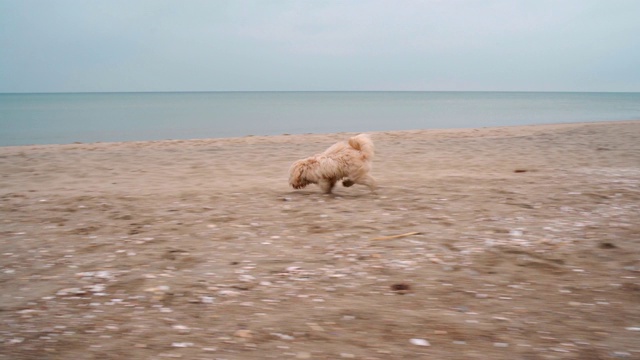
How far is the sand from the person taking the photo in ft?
11.5

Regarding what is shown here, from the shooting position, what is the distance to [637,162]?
1130cm

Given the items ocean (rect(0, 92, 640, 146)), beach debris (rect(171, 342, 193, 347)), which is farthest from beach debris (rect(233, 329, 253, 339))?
ocean (rect(0, 92, 640, 146))

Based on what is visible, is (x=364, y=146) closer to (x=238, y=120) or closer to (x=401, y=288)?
(x=401, y=288)

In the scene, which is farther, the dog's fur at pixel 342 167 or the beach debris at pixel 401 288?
the dog's fur at pixel 342 167

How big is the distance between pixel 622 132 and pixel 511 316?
17113 mm

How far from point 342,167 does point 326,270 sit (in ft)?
10.9

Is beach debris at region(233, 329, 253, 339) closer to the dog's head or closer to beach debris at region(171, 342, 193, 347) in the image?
beach debris at region(171, 342, 193, 347)

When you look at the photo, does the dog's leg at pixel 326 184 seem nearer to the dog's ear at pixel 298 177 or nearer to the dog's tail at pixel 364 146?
the dog's ear at pixel 298 177

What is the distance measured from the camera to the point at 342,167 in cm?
794

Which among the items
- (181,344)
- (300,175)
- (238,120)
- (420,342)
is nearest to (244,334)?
(181,344)

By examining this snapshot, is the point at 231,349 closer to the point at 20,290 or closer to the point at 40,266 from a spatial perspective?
the point at 20,290

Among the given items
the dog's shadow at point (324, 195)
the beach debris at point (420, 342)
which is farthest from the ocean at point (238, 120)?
the beach debris at point (420, 342)

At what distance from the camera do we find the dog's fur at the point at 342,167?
26.0 feet

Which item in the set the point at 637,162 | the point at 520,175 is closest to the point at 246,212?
the point at 520,175
